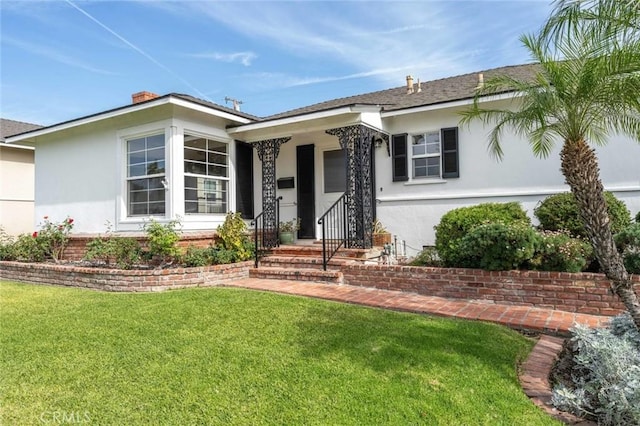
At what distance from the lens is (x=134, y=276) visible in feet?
22.2

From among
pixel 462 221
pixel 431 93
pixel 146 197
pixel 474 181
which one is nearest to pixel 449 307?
pixel 462 221

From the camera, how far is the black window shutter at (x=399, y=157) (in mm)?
8805

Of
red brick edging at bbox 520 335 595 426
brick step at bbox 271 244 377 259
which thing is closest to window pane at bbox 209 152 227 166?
brick step at bbox 271 244 377 259

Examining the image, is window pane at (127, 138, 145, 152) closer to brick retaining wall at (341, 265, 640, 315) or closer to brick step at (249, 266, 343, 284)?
brick step at (249, 266, 343, 284)

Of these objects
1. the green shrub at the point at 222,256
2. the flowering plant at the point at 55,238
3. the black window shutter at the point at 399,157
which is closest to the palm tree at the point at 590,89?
the black window shutter at the point at 399,157

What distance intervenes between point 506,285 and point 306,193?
540cm

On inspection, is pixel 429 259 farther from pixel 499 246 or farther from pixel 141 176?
pixel 141 176

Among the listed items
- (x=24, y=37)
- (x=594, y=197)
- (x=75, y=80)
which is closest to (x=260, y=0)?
(x=24, y=37)

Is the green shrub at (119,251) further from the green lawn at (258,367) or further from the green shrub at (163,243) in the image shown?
the green lawn at (258,367)

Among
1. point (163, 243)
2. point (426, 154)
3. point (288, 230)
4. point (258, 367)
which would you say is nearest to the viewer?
point (258, 367)

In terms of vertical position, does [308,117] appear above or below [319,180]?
above

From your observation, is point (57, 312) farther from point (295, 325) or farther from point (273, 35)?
point (273, 35)

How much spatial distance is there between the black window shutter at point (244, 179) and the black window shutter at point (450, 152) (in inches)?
191

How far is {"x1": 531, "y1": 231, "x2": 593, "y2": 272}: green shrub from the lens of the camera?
17.7ft
